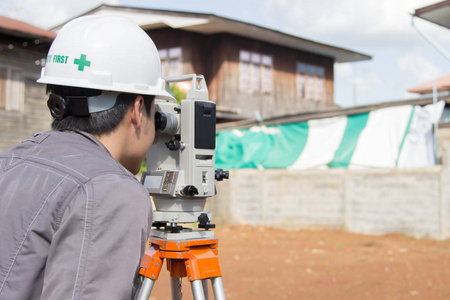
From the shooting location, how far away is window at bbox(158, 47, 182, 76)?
19.0 metres

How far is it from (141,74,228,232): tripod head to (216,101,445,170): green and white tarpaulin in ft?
31.6

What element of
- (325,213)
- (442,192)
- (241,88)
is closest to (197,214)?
(442,192)

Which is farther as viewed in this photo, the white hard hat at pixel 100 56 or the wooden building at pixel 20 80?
the wooden building at pixel 20 80

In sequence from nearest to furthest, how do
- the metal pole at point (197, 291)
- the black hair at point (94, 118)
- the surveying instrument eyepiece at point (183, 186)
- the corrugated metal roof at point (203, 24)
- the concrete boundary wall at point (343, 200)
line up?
the black hair at point (94, 118), the metal pole at point (197, 291), the surveying instrument eyepiece at point (183, 186), the concrete boundary wall at point (343, 200), the corrugated metal roof at point (203, 24)

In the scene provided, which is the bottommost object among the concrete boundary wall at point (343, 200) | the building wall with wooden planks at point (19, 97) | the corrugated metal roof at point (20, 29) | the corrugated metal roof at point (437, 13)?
the concrete boundary wall at point (343, 200)

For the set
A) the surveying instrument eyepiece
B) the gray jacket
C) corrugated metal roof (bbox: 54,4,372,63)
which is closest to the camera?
the gray jacket

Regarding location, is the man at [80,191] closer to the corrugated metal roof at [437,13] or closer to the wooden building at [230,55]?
the corrugated metal roof at [437,13]

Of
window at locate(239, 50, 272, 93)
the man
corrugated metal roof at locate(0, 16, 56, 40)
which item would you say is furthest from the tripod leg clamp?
window at locate(239, 50, 272, 93)

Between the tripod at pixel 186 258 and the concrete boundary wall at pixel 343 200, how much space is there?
8.58m

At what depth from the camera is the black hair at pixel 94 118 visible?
1.57 metres

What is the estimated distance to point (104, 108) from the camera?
160 cm

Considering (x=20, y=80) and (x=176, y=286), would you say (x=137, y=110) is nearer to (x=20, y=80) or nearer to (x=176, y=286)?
(x=176, y=286)

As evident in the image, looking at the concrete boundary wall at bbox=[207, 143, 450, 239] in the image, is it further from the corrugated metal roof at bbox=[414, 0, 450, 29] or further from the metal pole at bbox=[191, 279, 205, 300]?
the metal pole at bbox=[191, 279, 205, 300]

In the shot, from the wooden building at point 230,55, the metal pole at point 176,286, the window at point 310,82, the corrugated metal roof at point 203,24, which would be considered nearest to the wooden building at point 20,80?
the corrugated metal roof at point 203,24
